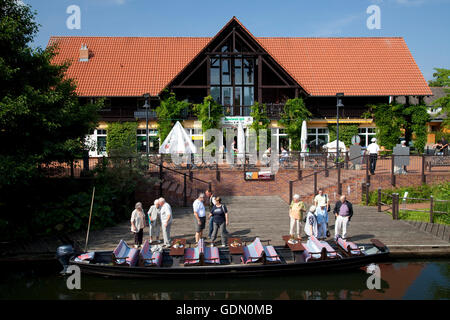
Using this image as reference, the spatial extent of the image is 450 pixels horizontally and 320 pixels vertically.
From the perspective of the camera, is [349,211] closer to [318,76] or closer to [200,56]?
[200,56]

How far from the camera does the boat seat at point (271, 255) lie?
10264mm

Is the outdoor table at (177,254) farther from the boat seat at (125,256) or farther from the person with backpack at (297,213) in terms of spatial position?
the person with backpack at (297,213)

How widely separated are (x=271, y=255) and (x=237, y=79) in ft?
64.6

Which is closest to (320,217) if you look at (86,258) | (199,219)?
(199,219)

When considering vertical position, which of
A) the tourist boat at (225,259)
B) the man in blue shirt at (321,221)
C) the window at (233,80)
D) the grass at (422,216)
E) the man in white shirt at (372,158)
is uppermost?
the window at (233,80)

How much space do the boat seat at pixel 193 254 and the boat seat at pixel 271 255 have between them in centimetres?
174

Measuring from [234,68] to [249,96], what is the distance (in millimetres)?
2270

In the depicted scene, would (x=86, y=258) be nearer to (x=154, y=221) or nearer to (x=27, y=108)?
(x=154, y=221)

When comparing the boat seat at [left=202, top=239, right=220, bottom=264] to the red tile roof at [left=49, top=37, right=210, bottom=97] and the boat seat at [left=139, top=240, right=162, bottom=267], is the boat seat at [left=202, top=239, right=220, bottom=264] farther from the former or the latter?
the red tile roof at [left=49, top=37, right=210, bottom=97]

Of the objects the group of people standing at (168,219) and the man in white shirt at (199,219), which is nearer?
the group of people standing at (168,219)

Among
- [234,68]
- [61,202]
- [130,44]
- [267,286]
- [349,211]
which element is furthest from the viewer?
[130,44]

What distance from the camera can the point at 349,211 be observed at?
473 inches

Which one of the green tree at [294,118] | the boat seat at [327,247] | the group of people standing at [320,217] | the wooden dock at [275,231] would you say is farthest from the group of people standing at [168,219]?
the green tree at [294,118]
